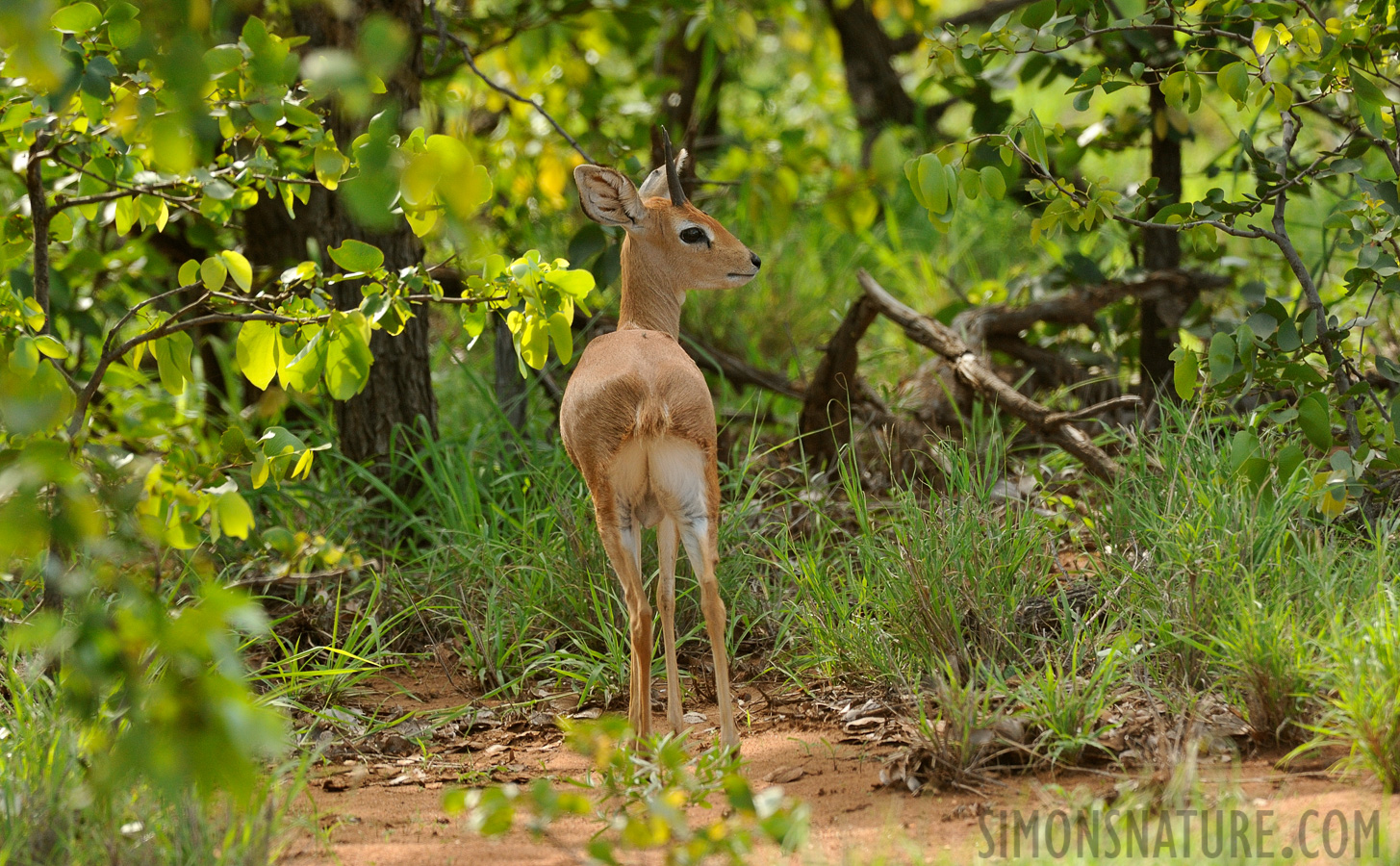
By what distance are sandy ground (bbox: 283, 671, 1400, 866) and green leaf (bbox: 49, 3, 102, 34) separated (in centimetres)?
192

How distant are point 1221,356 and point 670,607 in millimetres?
1862

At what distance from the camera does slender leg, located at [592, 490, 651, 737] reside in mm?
3592

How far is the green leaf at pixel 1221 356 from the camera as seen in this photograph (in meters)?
3.75

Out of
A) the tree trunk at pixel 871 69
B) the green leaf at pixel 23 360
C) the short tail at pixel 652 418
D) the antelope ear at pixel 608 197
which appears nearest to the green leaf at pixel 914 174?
the short tail at pixel 652 418

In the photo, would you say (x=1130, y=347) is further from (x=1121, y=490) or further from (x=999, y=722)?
(x=999, y=722)

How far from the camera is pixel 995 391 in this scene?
5219 millimetres

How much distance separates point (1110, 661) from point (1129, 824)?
2.24 ft

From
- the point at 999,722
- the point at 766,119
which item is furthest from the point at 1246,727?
the point at 766,119

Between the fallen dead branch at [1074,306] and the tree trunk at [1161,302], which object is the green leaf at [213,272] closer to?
the fallen dead branch at [1074,306]

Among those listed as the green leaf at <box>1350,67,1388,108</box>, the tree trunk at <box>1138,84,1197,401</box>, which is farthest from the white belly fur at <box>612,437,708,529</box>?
the tree trunk at <box>1138,84,1197,401</box>

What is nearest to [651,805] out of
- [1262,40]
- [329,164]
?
[329,164]

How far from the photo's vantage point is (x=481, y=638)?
4.28m

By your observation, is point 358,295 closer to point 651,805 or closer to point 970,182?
point 970,182

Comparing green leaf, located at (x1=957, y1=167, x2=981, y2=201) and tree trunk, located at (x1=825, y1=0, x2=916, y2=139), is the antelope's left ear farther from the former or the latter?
tree trunk, located at (x1=825, y1=0, x2=916, y2=139)
